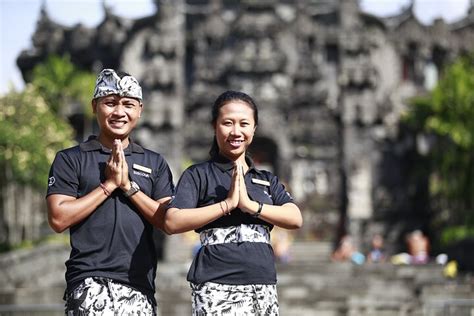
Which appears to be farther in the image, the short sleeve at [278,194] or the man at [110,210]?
the short sleeve at [278,194]

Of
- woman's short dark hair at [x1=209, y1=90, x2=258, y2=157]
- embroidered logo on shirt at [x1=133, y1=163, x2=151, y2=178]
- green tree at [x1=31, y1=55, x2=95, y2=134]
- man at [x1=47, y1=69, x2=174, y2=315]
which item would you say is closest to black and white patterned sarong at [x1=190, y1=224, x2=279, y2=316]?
man at [x1=47, y1=69, x2=174, y2=315]

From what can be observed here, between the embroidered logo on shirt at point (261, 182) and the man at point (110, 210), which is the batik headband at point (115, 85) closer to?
the man at point (110, 210)

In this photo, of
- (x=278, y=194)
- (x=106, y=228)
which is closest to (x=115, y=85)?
(x=106, y=228)

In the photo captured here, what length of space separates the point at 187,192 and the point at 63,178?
0.78 metres

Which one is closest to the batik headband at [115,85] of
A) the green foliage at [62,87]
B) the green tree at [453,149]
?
the green tree at [453,149]

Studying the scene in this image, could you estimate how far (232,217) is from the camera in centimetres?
521

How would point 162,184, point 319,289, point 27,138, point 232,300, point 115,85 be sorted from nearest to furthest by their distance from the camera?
point 232,300
point 115,85
point 162,184
point 319,289
point 27,138

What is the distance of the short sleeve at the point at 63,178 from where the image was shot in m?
5.26

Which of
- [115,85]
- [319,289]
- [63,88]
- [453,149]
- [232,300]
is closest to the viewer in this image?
[232,300]

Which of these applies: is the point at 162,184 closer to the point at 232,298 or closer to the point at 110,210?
the point at 110,210

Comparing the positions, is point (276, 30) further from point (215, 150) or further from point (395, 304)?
point (215, 150)

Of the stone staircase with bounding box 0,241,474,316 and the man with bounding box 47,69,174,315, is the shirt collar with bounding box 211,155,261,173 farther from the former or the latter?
the stone staircase with bounding box 0,241,474,316

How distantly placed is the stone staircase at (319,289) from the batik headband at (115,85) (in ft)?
31.1

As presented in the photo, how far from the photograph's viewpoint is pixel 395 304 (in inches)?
641
